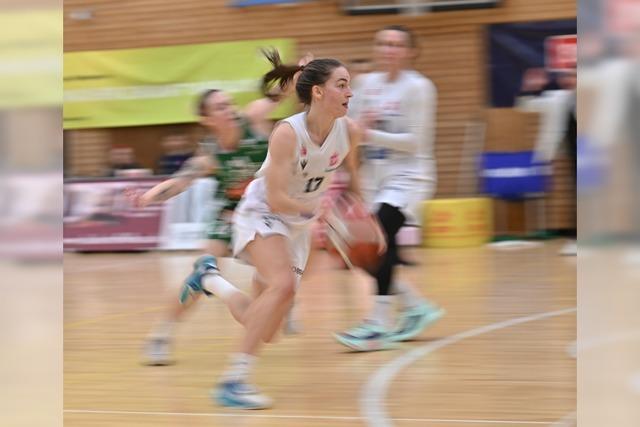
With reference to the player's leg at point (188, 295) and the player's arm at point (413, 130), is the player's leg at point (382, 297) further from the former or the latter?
the player's leg at point (188, 295)

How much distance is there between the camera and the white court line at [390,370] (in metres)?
3.61

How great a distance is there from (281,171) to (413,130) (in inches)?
56.4

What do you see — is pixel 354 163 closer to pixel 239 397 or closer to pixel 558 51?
pixel 239 397

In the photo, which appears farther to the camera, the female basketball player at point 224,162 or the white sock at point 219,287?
the female basketball player at point 224,162

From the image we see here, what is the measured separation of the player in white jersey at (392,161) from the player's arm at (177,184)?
2.65ft

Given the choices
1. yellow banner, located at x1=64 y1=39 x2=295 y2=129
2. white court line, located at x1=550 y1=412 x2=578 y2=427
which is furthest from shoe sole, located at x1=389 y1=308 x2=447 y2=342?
yellow banner, located at x1=64 y1=39 x2=295 y2=129

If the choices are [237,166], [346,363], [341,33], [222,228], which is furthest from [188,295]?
[341,33]

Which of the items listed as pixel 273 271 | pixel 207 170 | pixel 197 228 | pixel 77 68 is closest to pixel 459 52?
pixel 197 228

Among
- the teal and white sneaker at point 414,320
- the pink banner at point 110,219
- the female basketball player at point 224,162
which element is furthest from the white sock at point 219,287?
the pink banner at point 110,219

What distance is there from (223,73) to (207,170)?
318 inches

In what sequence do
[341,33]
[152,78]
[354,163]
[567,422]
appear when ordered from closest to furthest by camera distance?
[567,422]
[354,163]
[341,33]
[152,78]

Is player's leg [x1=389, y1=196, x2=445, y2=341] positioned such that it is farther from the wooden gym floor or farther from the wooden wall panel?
the wooden wall panel

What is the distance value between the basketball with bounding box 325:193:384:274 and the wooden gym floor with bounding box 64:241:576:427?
50cm

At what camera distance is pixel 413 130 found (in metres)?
4.99
